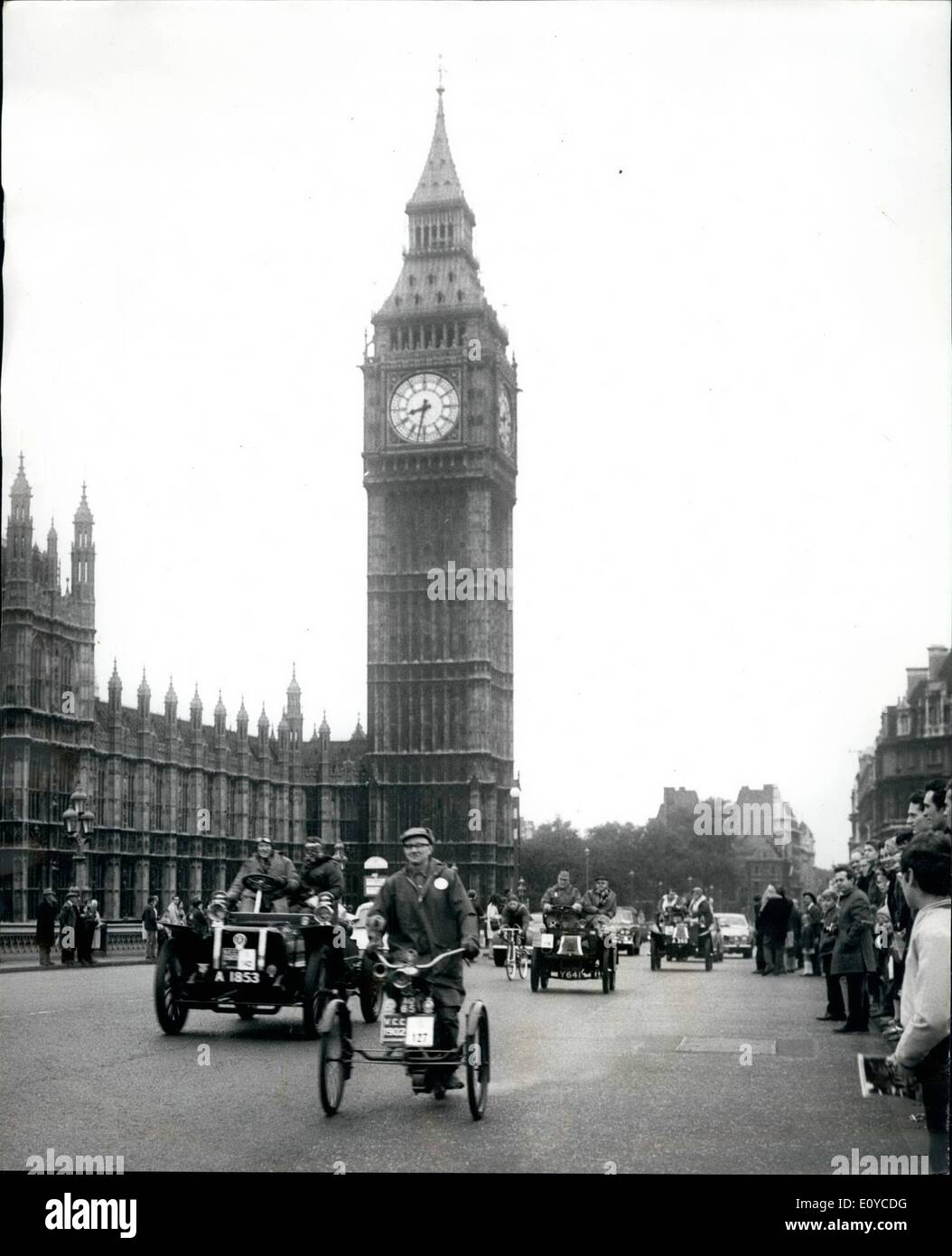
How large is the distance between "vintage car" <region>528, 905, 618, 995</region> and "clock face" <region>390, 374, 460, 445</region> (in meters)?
39.4

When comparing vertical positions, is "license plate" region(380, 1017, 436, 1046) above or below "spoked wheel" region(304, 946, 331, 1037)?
above

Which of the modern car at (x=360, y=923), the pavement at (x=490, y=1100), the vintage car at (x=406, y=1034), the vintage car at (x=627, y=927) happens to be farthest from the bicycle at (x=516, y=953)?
the vintage car at (x=406, y=1034)

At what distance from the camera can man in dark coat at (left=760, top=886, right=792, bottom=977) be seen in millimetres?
24438

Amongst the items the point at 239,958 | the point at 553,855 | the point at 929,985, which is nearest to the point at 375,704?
the point at 553,855

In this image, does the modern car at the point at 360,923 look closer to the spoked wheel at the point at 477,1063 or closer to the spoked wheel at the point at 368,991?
the spoked wheel at the point at 368,991

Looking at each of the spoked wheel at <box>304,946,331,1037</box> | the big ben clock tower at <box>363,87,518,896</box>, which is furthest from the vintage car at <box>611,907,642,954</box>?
the big ben clock tower at <box>363,87,518,896</box>

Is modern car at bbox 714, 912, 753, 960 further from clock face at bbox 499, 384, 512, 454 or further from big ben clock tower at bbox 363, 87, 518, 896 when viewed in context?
clock face at bbox 499, 384, 512, 454

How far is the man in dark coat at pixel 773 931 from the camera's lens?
24.4 metres

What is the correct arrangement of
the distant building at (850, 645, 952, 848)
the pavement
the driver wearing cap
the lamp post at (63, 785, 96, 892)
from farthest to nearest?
the lamp post at (63, 785, 96, 892)
the driver wearing cap
the distant building at (850, 645, 952, 848)
the pavement

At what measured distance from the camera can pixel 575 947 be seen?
63.2 ft

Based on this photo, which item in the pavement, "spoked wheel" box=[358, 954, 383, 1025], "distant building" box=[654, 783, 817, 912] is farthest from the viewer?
"distant building" box=[654, 783, 817, 912]

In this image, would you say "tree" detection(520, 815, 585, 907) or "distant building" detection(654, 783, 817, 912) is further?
"tree" detection(520, 815, 585, 907)
